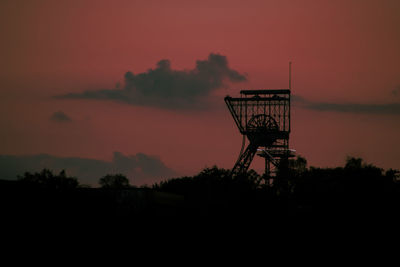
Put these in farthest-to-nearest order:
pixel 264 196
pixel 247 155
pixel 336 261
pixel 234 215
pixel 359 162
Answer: pixel 359 162, pixel 247 155, pixel 264 196, pixel 234 215, pixel 336 261

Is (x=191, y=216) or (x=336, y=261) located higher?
(x=191, y=216)

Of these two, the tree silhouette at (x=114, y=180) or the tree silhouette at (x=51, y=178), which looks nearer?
the tree silhouette at (x=51, y=178)

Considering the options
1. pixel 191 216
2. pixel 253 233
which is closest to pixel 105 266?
pixel 191 216

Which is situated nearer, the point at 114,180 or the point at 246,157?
the point at 246,157

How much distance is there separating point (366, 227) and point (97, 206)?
1915cm

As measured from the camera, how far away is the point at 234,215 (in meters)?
38.5

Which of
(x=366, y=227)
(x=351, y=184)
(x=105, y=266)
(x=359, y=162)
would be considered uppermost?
(x=359, y=162)

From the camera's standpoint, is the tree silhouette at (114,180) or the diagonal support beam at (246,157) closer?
the diagonal support beam at (246,157)

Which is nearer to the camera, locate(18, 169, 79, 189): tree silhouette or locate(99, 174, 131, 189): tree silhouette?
locate(18, 169, 79, 189): tree silhouette

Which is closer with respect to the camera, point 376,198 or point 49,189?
point 49,189

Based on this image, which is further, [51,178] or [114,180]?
[114,180]

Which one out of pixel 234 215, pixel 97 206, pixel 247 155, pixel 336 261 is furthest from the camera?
pixel 247 155

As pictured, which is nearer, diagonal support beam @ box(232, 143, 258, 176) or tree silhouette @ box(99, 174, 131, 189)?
diagonal support beam @ box(232, 143, 258, 176)

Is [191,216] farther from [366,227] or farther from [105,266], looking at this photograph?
[366,227]
